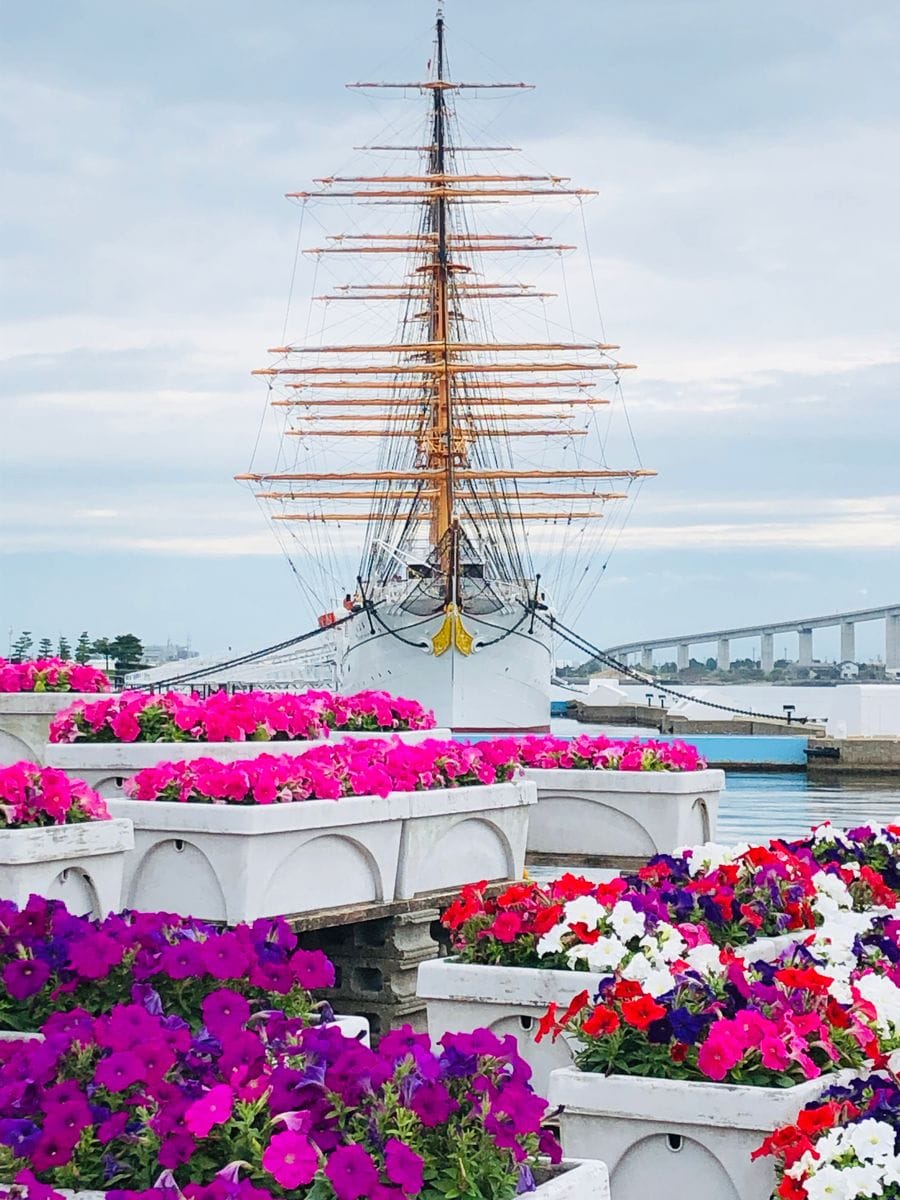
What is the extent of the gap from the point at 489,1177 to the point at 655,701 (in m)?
112

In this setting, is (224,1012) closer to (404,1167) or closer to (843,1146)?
(404,1167)

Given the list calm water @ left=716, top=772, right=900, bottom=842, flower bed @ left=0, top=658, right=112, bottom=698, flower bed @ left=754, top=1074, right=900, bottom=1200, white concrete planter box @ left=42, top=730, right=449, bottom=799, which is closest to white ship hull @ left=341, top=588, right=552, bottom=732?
calm water @ left=716, top=772, right=900, bottom=842

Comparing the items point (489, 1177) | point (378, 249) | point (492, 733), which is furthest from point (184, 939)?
point (378, 249)

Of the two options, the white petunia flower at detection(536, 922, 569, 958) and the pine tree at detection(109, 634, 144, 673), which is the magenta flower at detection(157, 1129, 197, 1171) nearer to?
the white petunia flower at detection(536, 922, 569, 958)

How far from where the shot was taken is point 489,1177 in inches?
194

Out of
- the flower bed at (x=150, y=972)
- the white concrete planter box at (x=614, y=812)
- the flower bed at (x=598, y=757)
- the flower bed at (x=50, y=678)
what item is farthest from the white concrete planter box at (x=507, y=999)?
the flower bed at (x=50, y=678)

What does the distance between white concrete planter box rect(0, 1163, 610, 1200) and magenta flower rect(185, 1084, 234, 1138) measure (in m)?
0.28

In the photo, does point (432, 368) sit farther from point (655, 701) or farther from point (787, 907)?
point (787, 907)

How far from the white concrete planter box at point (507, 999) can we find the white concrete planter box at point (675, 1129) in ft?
3.73

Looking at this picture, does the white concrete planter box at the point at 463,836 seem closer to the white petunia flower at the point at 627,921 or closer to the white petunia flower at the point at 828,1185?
the white petunia flower at the point at 627,921

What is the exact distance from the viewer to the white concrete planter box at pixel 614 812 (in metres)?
12.8

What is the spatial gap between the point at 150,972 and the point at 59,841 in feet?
6.54

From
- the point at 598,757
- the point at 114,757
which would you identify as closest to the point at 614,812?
the point at 598,757

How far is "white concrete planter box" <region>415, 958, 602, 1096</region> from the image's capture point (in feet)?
Answer: 24.9
